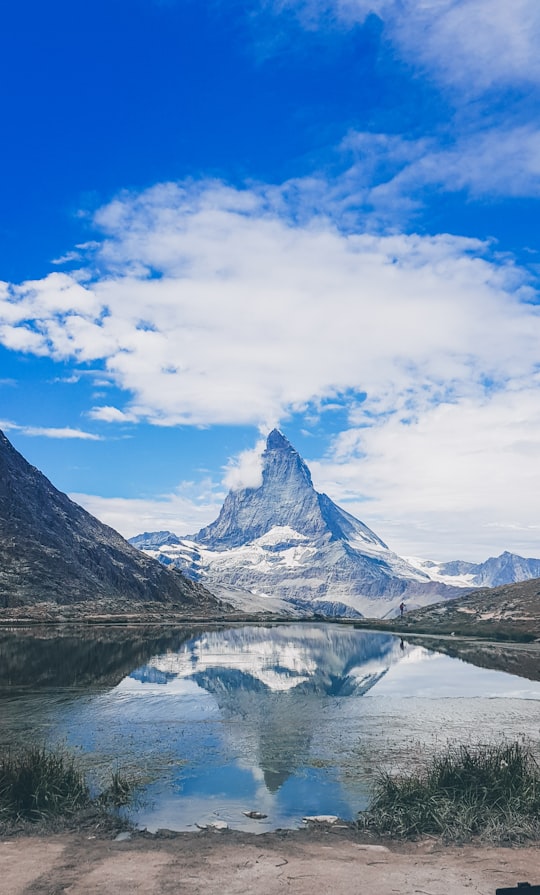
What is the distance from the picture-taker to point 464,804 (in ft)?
69.3

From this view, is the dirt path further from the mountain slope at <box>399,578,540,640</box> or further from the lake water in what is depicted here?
the mountain slope at <box>399,578,540,640</box>

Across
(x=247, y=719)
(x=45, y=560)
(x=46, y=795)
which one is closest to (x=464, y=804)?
(x=46, y=795)

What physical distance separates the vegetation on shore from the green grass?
28.9 ft

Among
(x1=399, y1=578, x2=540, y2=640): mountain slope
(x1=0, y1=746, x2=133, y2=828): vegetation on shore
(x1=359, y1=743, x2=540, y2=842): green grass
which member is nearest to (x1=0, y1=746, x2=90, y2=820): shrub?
(x1=0, y1=746, x2=133, y2=828): vegetation on shore

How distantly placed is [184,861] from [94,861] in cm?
236

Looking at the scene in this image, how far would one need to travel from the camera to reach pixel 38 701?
143 ft

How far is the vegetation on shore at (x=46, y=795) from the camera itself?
20.5 metres

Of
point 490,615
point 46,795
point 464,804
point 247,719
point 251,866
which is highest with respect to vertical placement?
point 490,615

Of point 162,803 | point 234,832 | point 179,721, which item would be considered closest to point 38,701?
point 179,721

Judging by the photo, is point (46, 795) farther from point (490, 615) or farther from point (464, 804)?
point (490, 615)

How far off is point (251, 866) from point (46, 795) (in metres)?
8.16

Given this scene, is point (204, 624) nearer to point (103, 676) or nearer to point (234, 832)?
point (103, 676)

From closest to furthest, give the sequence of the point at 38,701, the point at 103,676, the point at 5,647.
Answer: the point at 38,701 < the point at 103,676 < the point at 5,647

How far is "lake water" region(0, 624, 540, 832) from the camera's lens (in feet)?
81.1
